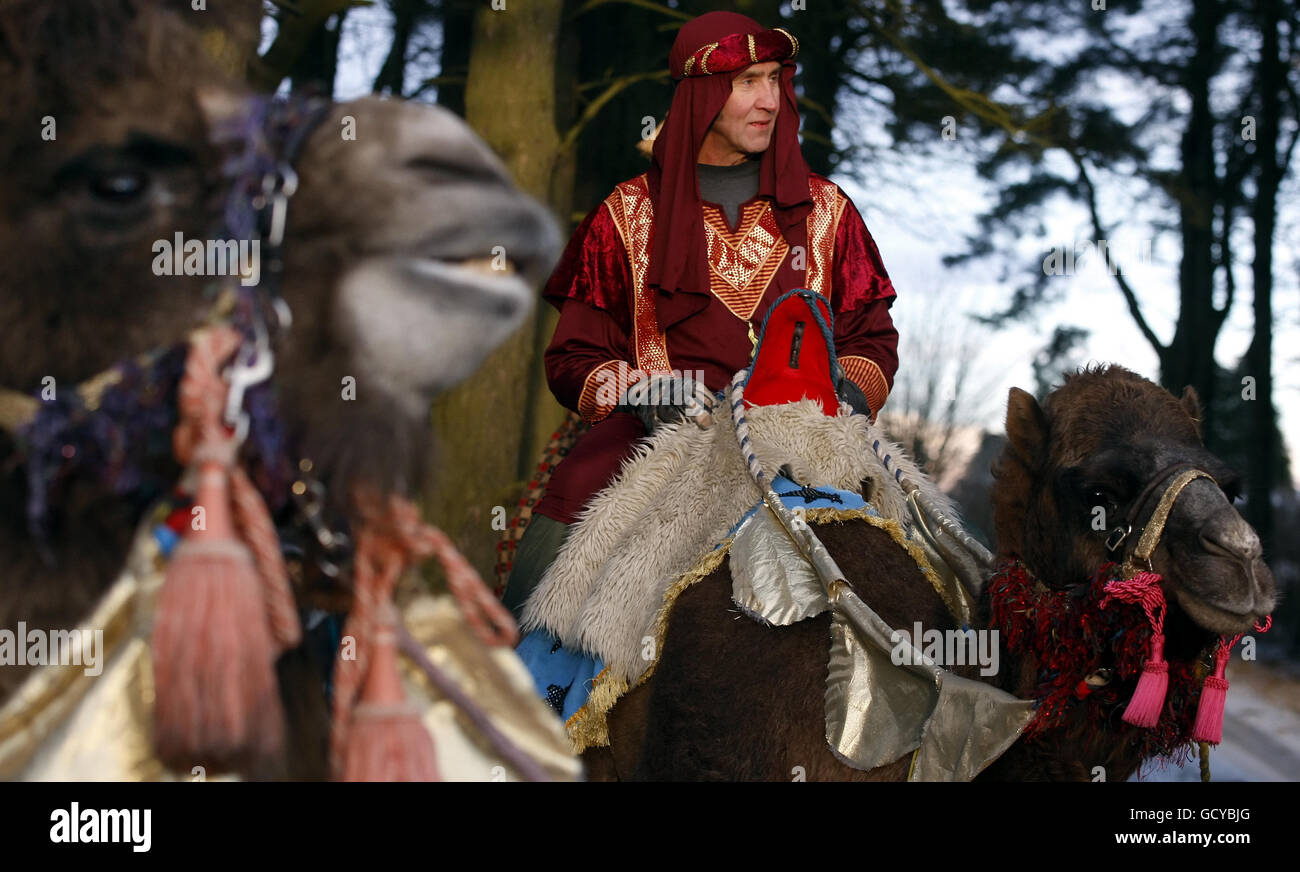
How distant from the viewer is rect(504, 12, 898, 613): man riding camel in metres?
3.73

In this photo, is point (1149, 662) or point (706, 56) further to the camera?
point (706, 56)

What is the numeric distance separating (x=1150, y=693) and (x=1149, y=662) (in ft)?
0.21

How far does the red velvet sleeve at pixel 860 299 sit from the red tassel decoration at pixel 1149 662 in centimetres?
128

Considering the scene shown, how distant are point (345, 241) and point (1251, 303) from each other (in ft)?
39.4

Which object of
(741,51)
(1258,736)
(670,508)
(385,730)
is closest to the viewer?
(385,730)

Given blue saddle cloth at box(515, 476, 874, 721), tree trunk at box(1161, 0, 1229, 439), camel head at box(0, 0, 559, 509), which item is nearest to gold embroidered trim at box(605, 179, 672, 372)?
blue saddle cloth at box(515, 476, 874, 721)

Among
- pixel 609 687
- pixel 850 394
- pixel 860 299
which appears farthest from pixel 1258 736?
pixel 609 687

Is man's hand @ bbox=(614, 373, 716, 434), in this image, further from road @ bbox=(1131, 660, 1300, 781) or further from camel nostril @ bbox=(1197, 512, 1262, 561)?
A: road @ bbox=(1131, 660, 1300, 781)

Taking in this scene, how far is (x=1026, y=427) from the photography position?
10.4 ft

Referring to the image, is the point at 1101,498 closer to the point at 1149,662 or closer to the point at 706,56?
the point at 1149,662

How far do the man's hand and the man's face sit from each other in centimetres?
74

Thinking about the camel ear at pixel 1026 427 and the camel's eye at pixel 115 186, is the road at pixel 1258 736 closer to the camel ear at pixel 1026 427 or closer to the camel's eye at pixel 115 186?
the camel ear at pixel 1026 427
